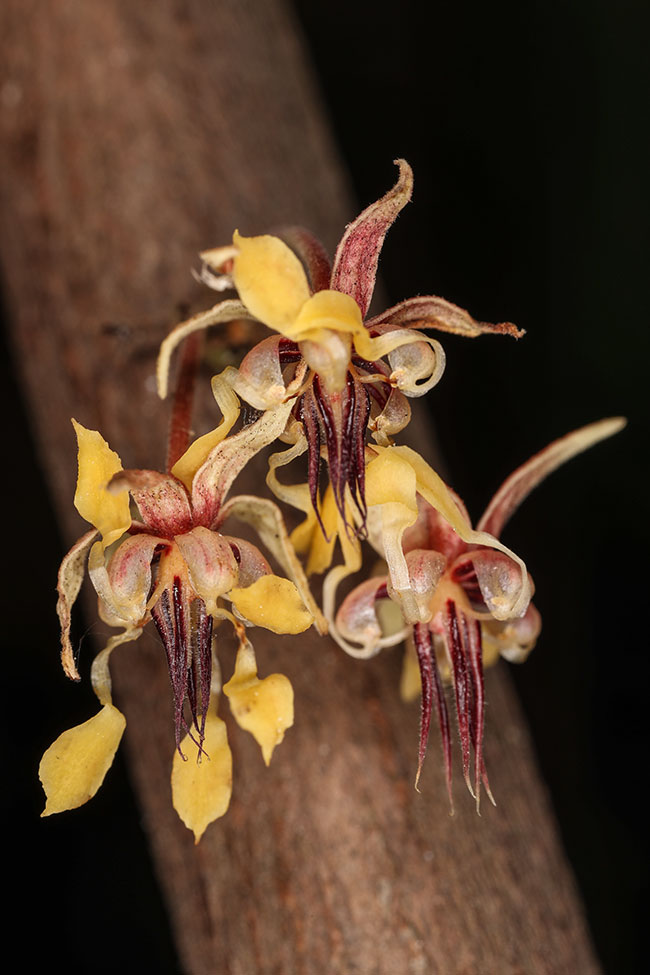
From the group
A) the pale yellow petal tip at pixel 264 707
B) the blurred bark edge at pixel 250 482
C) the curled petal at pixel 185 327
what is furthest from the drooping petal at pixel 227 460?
the blurred bark edge at pixel 250 482

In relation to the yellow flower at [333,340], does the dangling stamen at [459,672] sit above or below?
below

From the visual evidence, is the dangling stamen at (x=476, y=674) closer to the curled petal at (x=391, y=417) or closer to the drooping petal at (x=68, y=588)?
the curled petal at (x=391, y=417)

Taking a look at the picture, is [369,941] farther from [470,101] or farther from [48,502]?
[470,101]

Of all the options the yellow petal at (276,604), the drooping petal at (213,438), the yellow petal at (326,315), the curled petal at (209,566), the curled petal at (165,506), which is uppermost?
the yellow petal at (326,315)

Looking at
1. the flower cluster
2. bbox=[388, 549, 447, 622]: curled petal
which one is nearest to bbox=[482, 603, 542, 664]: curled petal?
the flower cluster

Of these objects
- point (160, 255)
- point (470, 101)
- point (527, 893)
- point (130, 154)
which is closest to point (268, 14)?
point (130, 154)

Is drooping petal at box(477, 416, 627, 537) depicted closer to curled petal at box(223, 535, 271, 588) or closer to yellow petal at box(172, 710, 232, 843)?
curled petal at box(223, 535, 271, 588)
